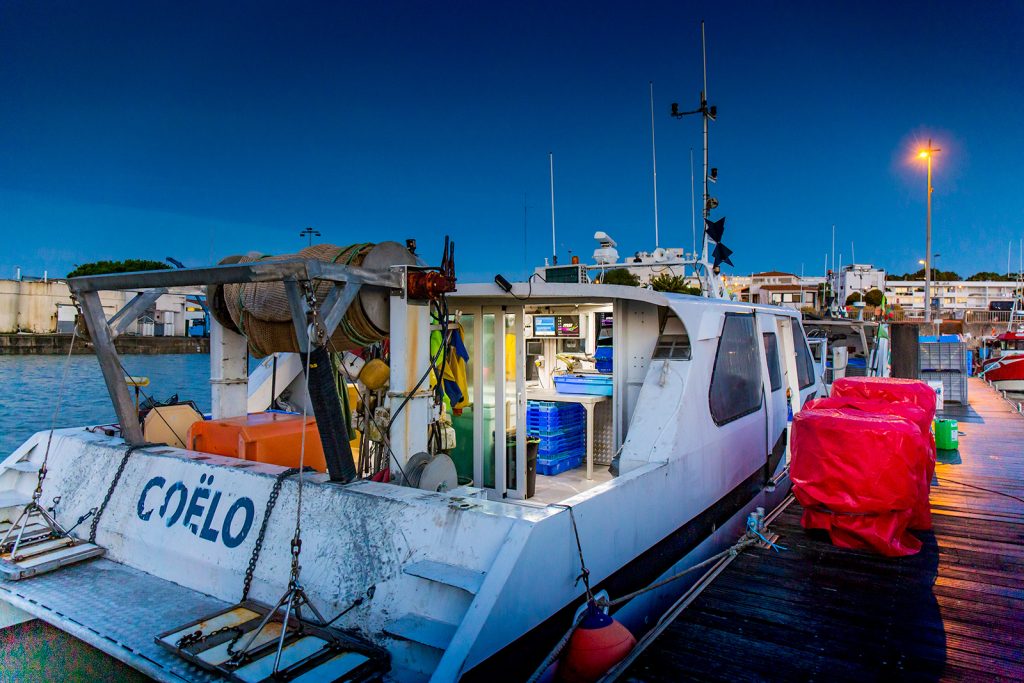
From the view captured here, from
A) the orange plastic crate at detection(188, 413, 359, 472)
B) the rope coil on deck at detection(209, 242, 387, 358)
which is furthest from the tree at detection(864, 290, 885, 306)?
the rope coil on deck at detection(209, 242, 387, 358)

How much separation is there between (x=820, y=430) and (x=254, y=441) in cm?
418

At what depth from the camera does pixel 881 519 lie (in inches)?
191

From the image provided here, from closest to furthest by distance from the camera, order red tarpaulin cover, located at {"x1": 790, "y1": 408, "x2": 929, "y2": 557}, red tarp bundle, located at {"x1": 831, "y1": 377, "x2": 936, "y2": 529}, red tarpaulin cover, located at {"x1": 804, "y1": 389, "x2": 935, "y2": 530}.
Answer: red tarpaulin cover, located at {"x1": 790, "y1": 408, "x2": 929, "y2": 557}, red tarpaulin cover, located at {"x1": 804, "y1": 389, "x2": 935, "y2": 530}, red tarp bundle, located at {"x1": 831, "y1": 377, "x2": 936, "y2": 529}

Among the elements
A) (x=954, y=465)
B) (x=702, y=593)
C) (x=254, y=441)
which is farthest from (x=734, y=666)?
(x=954, y=465)

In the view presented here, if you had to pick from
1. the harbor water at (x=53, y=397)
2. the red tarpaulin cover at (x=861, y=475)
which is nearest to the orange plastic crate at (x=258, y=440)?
the red tarpaulin cover at (x=861, y=475)

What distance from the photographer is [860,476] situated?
4.72 m

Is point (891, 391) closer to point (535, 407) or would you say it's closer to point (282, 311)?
point (535, 407)

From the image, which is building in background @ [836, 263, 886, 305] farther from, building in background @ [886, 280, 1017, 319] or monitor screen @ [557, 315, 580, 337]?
monitor screen @ [557, 315, 580, 337]

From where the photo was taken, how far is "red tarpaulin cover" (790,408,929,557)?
15.2ft

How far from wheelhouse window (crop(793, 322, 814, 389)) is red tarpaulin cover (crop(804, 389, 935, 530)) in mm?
3040

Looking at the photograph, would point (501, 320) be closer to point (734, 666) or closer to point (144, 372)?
point (734, 666)

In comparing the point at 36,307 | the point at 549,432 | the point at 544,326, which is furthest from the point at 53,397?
the point at 36,307

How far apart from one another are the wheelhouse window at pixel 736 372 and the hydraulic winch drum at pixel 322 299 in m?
3.14

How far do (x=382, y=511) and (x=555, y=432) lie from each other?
388 cm
